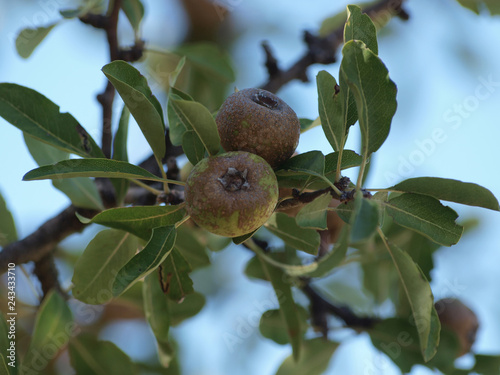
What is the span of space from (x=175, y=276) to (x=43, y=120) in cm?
56

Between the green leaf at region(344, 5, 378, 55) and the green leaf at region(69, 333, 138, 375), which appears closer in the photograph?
the green leaf at region(344, 5, 378, 55)

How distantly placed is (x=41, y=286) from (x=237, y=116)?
3.66ft

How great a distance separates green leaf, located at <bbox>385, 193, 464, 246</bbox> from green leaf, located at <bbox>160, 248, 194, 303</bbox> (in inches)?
23.8

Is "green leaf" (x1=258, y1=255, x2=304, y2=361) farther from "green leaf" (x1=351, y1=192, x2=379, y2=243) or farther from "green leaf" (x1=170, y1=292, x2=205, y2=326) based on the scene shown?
"green leaf" (x1=351, y1=192, x2=379, y2=243)

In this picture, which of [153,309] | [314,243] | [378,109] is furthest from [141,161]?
[378,109]

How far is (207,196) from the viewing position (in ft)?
3.81

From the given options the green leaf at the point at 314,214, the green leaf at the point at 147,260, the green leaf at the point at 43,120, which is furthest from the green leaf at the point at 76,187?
the green leaf at the point at 314,214

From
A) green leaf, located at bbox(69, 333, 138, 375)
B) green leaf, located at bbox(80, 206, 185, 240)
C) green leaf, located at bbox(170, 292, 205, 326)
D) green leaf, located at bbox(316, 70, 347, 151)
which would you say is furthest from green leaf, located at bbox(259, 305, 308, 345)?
green leaf, located at bbox(316, 70, 347, 151)

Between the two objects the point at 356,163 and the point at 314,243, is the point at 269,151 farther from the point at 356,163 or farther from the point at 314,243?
the point at 314,243

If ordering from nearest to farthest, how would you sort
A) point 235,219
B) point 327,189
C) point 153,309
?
point 235,219 < point 327,189 < point 153,309

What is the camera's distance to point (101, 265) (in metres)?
1.59

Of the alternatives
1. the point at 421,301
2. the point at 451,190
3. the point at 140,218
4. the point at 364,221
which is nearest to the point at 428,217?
the point at 451,190

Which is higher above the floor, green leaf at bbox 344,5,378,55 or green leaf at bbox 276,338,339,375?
green leaf at bbox 344,5,378,55

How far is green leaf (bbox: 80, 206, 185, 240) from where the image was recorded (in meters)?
1.27
